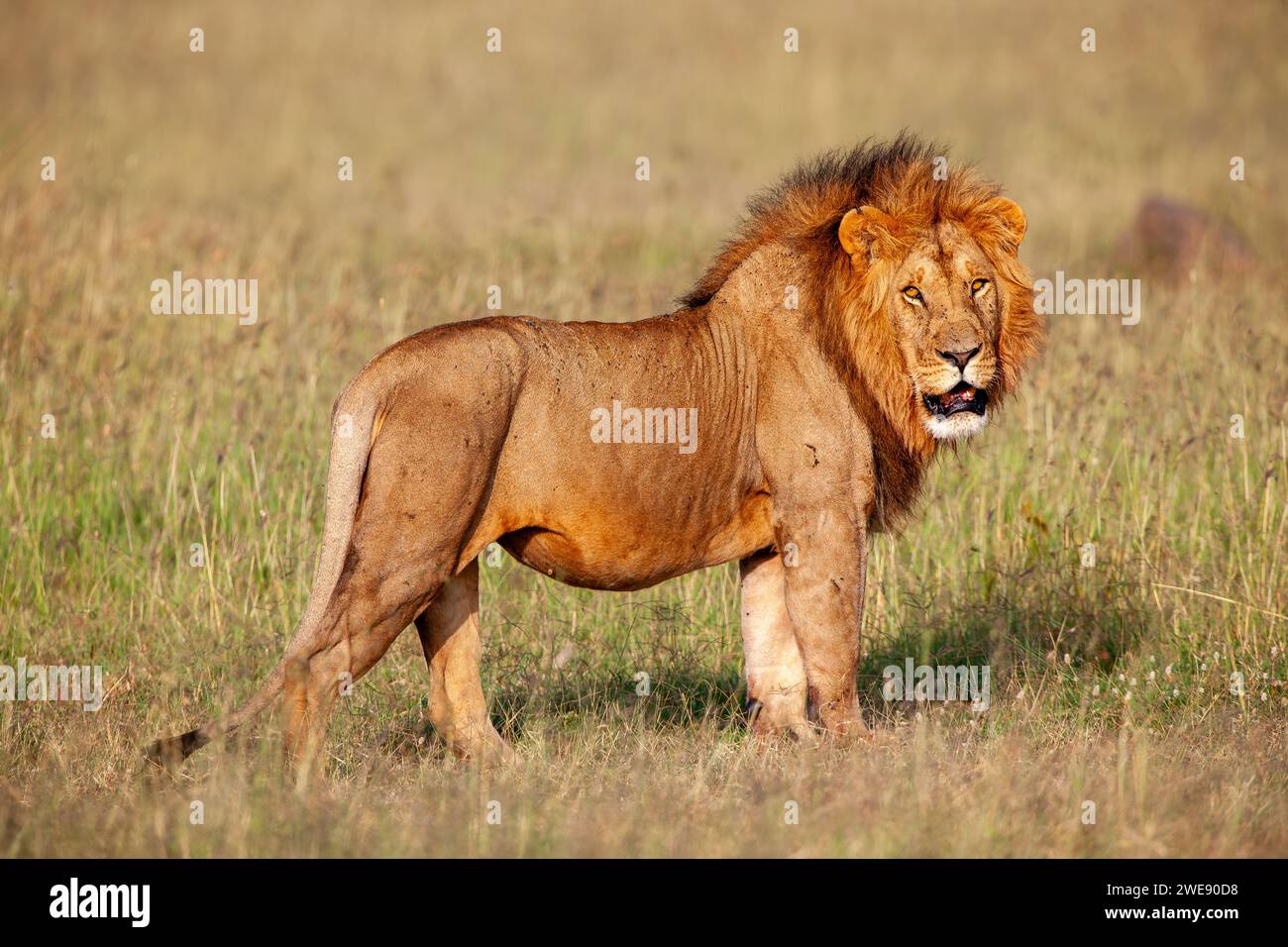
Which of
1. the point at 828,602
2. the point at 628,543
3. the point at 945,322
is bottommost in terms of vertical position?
the point at 828,602

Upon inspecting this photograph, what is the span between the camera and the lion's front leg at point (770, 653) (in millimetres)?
5625

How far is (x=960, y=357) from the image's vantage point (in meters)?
5.02

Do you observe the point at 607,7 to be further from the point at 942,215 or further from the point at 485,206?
the point at 942,215

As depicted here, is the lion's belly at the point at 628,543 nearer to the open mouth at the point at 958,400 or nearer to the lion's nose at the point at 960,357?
the open mouth at the point at 958,400

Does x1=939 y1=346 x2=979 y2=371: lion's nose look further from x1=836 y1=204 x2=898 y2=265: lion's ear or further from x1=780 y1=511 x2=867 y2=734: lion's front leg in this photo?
x1=780 y1=511 x2=867 y2=734: lion's front leg

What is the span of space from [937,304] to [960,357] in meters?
0.21

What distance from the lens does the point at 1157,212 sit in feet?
41.1

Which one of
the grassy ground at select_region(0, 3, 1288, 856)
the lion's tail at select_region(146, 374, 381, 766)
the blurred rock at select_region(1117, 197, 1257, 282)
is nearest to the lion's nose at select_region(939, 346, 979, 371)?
the grassy ground at select_region(0, 3, 1288, 856)

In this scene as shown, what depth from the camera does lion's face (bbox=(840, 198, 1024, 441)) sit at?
507 cm

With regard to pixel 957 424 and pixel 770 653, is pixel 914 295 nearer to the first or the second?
pixel 957 424

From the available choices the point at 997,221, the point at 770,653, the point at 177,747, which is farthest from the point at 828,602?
the point at 177,747

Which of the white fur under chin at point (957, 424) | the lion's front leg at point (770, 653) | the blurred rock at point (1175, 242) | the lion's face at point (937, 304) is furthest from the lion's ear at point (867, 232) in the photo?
the blurred rock at point (1175, 242)

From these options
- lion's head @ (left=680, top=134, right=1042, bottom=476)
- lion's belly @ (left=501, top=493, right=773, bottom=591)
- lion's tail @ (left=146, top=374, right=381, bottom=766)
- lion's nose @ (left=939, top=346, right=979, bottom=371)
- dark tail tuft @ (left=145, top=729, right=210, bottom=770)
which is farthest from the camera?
lion's head @ (left=680, top=134, right=1042, bottom=476)

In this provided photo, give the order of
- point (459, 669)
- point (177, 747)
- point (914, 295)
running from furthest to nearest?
point (459, 669), point (914, 295), point (177, 747)
